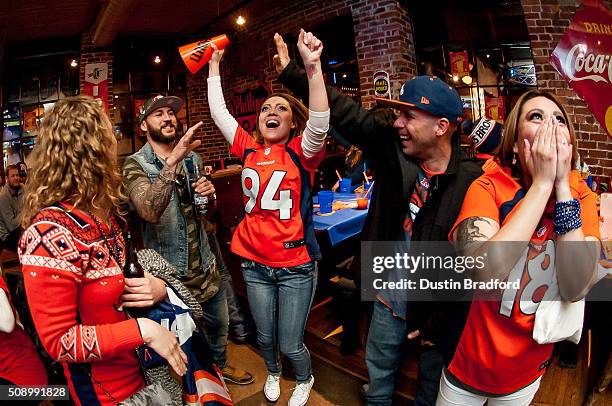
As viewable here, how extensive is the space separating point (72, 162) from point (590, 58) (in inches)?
193

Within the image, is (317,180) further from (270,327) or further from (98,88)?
(98,88)

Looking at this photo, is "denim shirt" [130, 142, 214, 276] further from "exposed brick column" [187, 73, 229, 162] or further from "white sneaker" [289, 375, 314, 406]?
"exposed brick column" [187, 73, 229, 162]

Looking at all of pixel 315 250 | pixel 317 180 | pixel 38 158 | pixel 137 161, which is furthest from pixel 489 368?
pixel 317 180

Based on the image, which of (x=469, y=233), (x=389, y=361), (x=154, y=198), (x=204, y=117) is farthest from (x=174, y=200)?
(x=204, y=117)

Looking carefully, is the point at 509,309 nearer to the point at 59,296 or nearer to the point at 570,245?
the point at 570,245

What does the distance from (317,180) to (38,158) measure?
12.7 feet

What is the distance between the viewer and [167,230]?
208 cm

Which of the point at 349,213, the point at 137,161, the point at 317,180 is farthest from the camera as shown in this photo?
the point at 317,180

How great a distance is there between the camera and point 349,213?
10.7 feet

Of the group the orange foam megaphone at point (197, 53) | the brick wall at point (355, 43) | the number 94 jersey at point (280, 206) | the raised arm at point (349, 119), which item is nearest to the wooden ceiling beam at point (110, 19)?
the brick wall at point (355, 43)

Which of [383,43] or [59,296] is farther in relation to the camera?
[383,43]

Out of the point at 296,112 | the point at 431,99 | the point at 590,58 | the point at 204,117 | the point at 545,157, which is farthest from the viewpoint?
the point at 204,117

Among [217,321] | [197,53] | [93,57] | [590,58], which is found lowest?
[217,321]

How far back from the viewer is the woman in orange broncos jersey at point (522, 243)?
3.40 feet
